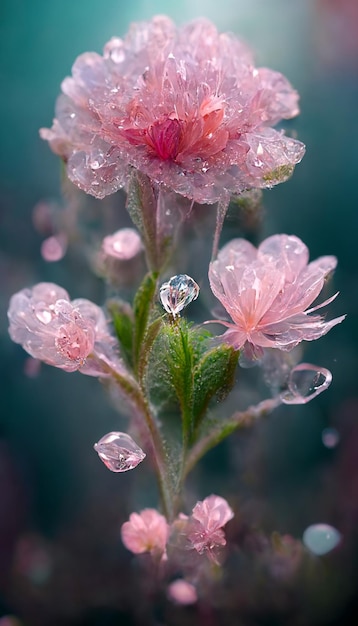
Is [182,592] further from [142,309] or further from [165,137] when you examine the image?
[165,137]

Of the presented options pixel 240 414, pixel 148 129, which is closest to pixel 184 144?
pixel 148 129

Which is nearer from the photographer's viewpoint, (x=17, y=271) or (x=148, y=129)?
(x=148, y=129)

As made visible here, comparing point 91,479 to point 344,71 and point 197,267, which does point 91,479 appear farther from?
point 344,71

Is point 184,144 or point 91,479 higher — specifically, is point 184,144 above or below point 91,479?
above

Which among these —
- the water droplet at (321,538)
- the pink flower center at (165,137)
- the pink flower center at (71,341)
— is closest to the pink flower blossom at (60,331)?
the pink flower center at (71,341)

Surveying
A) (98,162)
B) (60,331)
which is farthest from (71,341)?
(98,162)

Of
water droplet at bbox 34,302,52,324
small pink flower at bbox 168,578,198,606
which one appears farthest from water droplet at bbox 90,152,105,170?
small pink flower at bbox 168,578,198,606
